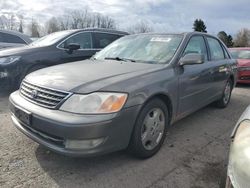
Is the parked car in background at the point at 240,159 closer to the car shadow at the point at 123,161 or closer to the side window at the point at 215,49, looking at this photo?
the car shadow at the point at 123,161

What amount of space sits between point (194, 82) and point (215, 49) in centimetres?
152

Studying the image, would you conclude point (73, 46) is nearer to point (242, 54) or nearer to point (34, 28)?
point (242, 54)

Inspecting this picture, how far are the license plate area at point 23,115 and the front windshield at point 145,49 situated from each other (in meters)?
1.62

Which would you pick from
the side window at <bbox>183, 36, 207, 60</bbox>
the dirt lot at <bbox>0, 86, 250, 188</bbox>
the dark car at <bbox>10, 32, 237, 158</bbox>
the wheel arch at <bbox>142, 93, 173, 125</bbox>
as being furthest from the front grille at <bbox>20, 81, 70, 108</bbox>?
the side window at <bbox>183, 36, 207, 60</bbox>

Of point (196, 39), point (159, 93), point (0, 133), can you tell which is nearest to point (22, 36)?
point (0, 133)

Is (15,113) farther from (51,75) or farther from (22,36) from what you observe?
(22,36)

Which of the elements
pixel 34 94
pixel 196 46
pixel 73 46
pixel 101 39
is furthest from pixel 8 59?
pixel 196 46

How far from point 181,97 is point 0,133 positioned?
2603 mm

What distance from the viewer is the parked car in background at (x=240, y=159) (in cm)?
164

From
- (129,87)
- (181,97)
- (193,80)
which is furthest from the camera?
(193,80)

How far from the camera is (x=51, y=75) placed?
3314mm

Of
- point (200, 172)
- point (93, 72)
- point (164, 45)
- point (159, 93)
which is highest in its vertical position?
point (164, 45)

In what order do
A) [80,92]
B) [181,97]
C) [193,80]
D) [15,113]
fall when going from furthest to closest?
[193,80] → [181,97] → [15,113] → [80,92]

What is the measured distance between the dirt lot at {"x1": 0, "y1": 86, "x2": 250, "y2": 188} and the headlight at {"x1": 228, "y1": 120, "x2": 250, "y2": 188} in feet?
3.56
